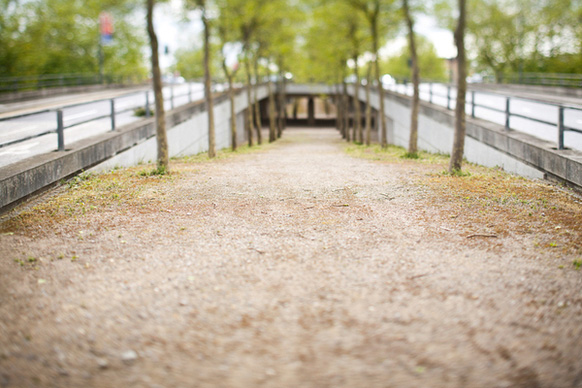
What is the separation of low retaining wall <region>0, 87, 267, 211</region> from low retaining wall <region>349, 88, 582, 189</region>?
8.81 m

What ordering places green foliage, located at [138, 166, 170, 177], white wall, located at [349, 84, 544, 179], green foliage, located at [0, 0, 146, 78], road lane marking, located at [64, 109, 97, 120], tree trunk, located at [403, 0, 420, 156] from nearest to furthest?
Answer: green foliage, located at [138, 166, 170, 177], white wall, located at [349, 84, 544, 179], tree trunk, located at [403, 0, 420, 156], road lane marking, located at [64, 109, 97, 120], green foliage, located at [0, 0, 146, 78]

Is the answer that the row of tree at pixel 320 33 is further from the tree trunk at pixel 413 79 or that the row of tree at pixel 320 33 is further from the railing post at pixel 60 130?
the railing post at pixel 60 130

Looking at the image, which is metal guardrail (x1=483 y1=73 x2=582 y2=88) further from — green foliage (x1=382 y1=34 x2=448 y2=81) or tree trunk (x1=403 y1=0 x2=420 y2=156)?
green foliage (x1=382 y1=34 x2=448 y2=81)

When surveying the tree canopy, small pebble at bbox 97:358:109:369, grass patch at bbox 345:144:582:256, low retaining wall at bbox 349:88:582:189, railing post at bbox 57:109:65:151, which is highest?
the tree canopy

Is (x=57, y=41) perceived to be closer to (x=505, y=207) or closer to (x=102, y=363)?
(x=505, y=207)

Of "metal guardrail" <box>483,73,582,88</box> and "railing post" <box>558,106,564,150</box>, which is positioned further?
"metal guardrail" <box>483,73,582,88</box>

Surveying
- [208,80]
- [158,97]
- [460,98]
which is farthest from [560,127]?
[208,80]

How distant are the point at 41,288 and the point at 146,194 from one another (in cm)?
452

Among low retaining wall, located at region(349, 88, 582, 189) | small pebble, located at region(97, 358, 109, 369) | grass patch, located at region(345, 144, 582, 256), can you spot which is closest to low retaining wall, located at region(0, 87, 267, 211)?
small pebble, located at region(97, 358, 109, 369)

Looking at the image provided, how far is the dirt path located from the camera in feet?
11.8

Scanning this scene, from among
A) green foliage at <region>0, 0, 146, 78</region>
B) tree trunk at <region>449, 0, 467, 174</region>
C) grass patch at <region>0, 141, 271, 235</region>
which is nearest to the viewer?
grass patch at <region>0, 141, 271, 235</region>

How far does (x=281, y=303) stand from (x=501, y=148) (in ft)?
32.2

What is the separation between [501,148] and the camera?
42.1 feet

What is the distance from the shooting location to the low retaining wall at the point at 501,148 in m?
9.48
